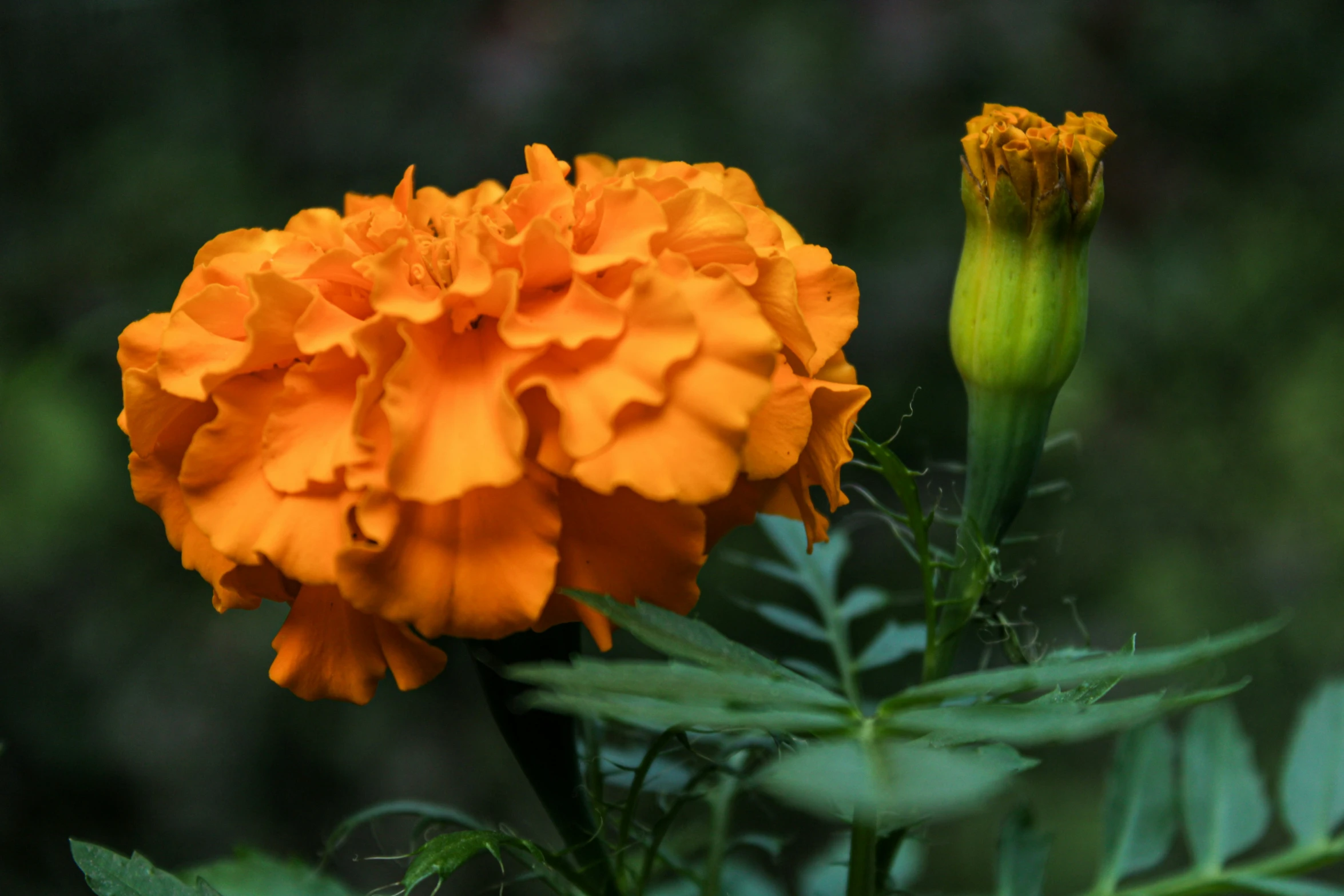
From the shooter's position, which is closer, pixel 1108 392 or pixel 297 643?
pixel 297 643

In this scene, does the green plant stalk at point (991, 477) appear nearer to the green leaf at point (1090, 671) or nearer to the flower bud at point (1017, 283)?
the flower bud at point (1017, 283)

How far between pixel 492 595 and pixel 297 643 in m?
0.08

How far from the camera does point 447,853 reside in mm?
359

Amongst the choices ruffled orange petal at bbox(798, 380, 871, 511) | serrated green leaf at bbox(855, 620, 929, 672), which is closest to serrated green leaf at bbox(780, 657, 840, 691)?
serrated green leaf at bbox(855, 620, 929, 672)

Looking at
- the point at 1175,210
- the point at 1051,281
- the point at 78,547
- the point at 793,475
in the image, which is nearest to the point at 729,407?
the point at 793,475

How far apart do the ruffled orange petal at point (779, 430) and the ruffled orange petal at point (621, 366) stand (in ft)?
0.10

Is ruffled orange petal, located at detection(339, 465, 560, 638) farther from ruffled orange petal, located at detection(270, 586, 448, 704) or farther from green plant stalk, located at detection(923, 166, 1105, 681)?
green plant stalk, located at detection(923, 166, 1105, 681)

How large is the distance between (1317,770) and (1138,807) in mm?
53

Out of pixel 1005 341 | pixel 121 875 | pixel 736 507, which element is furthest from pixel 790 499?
pixel 121 875

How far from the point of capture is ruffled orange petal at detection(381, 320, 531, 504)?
33 centimetres

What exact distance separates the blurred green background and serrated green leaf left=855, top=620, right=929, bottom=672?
0.72 metres

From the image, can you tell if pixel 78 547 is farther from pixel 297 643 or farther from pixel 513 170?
pixel 297 643

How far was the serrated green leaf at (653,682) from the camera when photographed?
0.26 meters

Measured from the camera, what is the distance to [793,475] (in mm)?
397
